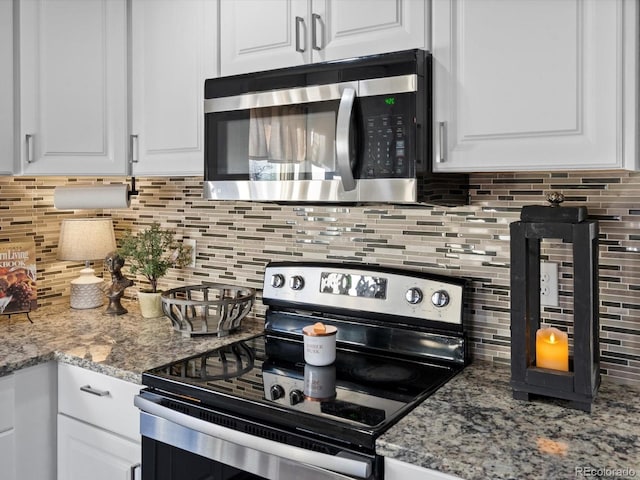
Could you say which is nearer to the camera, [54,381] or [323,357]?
[323,357]

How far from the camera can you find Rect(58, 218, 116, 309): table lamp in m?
2.29

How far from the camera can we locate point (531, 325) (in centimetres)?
137

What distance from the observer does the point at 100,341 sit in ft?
6.00

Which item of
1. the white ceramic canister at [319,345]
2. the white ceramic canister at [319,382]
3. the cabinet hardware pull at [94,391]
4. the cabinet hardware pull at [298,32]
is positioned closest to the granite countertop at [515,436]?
the white ceramic canister at [319,382]

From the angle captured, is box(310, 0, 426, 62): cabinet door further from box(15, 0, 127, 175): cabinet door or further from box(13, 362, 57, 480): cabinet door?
box(13, 362, 57, 480): cabinet door

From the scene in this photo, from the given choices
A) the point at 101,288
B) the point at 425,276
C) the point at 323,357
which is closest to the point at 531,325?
the point at 425,276

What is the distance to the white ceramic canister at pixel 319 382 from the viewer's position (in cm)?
135

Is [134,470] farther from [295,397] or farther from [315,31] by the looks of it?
[315,31]

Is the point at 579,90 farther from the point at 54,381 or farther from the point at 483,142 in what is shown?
the point at 54,381

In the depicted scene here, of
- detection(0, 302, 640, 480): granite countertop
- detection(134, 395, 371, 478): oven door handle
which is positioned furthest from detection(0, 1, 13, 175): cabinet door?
detection(134, 395, 371, 478): oven door handle

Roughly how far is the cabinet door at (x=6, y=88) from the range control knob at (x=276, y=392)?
4.11ft

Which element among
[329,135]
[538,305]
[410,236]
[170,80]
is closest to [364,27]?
[329,135]

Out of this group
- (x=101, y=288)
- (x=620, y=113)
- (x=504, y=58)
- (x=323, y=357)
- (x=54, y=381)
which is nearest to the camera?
(x=620, y=113)

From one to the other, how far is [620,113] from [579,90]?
0.32 feet
